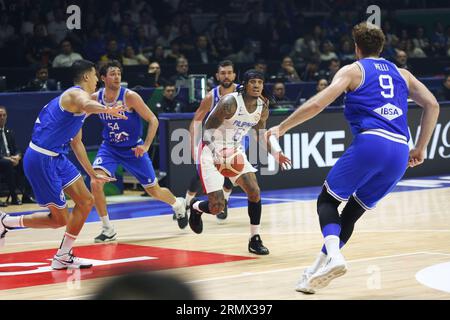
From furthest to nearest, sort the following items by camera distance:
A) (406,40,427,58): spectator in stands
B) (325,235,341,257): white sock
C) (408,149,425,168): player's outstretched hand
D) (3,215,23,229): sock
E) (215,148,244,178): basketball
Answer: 1. (406,40,427,58): spectator in stands
2. (215,148,244,178): basketball
3. (3,215,23,229): sock
4. (408,149,425,168): player's outstretched hand
5. (325,235,341,257): white sock

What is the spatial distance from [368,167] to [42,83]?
342 inches

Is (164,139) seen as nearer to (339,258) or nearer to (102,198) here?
(102,198)

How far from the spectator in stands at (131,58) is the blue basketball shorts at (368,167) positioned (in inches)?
411

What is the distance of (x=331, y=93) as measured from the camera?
18.6ft

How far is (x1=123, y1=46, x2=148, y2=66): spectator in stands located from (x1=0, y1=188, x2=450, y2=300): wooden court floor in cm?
522

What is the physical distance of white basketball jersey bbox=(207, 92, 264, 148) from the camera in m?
8.33

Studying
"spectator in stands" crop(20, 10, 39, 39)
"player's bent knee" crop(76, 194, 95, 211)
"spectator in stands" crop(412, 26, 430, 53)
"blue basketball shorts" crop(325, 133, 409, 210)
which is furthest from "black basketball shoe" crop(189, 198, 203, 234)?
"spectator in stands" crop(412, 26, 430, 53)

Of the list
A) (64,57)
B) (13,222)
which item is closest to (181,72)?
(64,57)

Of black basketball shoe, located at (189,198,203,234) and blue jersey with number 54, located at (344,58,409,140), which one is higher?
blue jersey with number 54, located at (344,58,409,140)

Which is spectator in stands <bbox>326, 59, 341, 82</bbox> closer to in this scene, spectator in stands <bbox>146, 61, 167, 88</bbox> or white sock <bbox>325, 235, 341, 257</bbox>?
spectator in stands <bbox>146, 61, 167, 88</bbox>

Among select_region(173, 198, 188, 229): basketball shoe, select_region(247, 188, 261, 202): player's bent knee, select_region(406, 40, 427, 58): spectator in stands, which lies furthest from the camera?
select_region(406, 40, 427, 58): spectator in stands

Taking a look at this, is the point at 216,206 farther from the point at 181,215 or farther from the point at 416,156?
the point at 416,156
